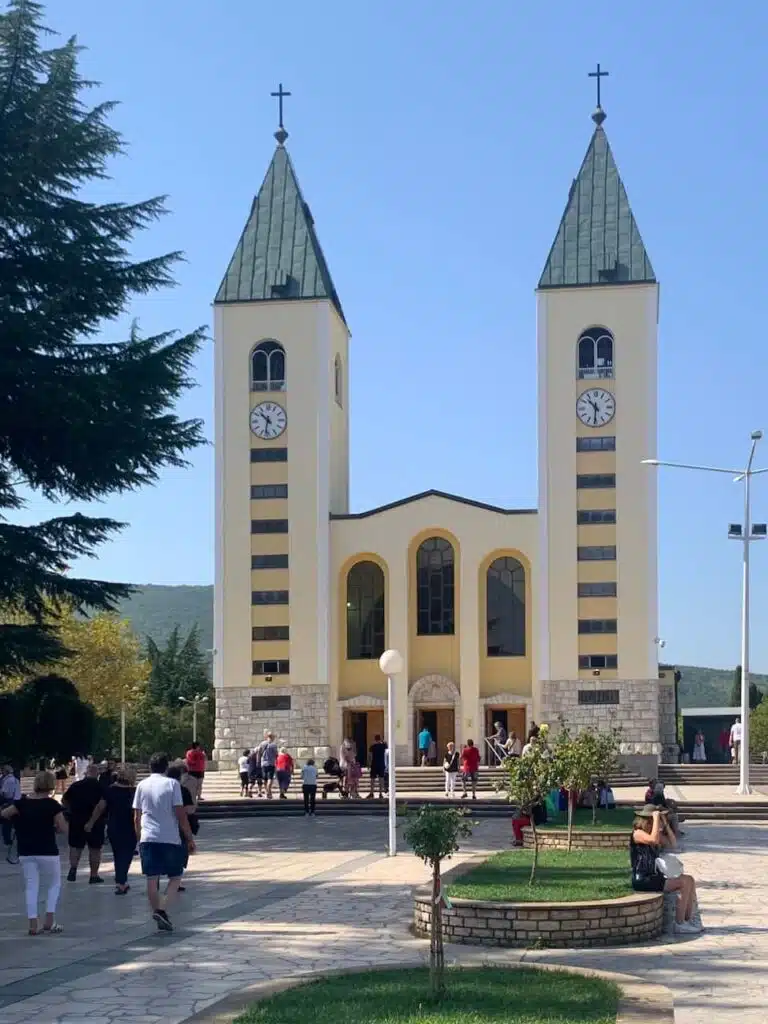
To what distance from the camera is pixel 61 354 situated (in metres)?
25.5

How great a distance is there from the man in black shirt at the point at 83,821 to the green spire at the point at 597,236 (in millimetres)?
34324

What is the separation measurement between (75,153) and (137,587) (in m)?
7.91

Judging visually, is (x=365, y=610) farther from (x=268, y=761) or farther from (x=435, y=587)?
(x=268, y=761)

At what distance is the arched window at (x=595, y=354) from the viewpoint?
4816 centimetres

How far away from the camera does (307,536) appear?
48938 mm

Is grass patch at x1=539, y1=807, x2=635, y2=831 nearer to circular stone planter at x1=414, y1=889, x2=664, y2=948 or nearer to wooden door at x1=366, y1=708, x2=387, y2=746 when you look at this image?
circular stone planter at x1=414, y1=889, x2=664, y2=948

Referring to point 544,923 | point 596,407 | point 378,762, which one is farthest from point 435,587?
point 544,923

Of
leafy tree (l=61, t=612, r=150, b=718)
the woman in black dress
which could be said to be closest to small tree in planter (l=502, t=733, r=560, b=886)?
the woman in black dress

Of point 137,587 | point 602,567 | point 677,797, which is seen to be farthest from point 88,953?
point 602,567

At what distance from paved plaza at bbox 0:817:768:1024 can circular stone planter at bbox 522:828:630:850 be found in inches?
41.5

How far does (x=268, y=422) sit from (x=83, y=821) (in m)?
32.8

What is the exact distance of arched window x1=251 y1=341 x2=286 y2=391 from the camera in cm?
4978

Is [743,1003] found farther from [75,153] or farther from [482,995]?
[75,153]

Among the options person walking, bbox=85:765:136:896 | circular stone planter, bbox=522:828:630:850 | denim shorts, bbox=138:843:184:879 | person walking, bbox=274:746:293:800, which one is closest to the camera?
denim shorts, bbox=138:843:184:879
